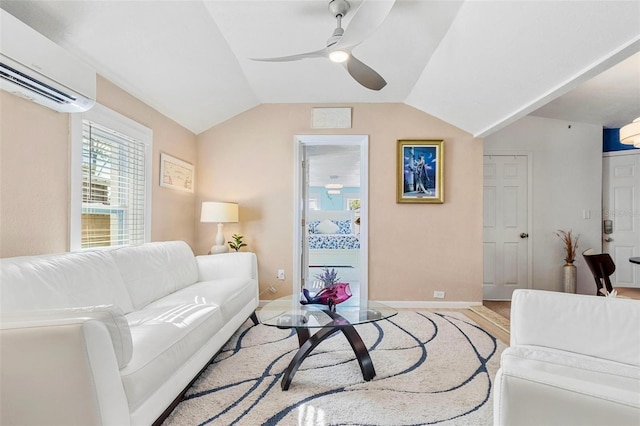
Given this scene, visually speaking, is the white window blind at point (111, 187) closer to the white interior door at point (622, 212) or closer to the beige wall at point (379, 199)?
the beige wall at point (379, 199)

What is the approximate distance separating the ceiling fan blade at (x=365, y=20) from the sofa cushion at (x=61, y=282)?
2.00m

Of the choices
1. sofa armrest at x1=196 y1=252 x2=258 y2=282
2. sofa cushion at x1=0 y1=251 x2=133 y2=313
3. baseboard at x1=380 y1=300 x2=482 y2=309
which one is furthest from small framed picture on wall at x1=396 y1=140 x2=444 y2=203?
sofa cushion at x1=0 y1=251 x2=133 y2=313

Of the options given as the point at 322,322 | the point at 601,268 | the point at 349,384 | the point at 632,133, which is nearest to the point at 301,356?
the point at 322,322

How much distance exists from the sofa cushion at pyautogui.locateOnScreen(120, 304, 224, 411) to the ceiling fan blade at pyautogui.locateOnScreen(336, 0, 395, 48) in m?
1.88

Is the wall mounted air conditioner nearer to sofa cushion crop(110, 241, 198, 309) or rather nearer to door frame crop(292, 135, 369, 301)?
sofa cushion crop(110, 241, 198, 309)

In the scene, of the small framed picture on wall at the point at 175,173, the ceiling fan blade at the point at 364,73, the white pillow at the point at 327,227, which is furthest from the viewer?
the white pillow at the point at 327,227

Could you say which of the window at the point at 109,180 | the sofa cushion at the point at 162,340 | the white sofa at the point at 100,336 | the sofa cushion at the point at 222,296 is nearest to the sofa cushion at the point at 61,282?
the white sofa at the point at 100,336

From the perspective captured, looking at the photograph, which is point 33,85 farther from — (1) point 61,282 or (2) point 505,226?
(2) point 505,226

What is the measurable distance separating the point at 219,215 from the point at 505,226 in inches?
149

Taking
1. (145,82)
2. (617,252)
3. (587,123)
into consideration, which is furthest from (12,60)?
(617,252)

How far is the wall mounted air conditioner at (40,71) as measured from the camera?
1.53 metres

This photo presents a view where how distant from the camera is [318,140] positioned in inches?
156

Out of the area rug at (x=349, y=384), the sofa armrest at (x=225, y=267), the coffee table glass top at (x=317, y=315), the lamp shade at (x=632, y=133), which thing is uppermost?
the lamp shade at (x=632, y=133)

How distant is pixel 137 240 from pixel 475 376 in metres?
3.03
